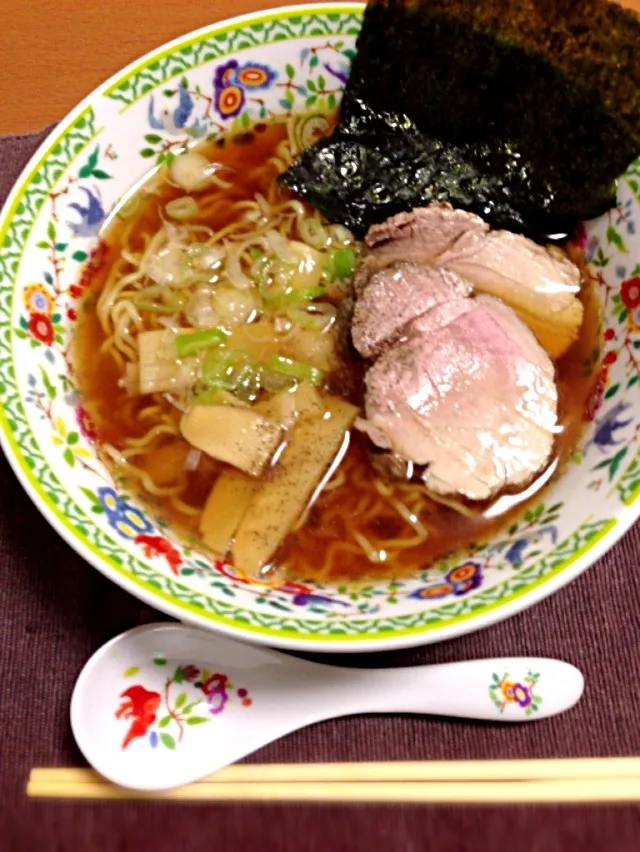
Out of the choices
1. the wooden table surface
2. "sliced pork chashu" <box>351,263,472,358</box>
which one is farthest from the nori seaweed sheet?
the wooden table surface

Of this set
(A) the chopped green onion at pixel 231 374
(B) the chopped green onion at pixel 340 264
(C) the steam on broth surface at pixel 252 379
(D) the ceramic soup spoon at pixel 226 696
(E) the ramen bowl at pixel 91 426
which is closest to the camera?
(E) the ramen bowl at pixel 91 426

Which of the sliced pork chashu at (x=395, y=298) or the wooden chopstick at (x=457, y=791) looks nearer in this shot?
the wooden chopstick at (x=457, y=791)

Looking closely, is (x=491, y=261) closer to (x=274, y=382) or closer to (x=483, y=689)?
(x=274, y=382)

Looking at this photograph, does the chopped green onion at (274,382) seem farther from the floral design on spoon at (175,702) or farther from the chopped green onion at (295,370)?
the floral design on spoon at (175,702)

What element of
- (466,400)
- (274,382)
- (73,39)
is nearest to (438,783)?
(466,400)

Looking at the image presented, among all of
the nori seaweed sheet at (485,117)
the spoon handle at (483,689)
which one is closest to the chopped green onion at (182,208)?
the nori seaweed sheet at (485,117)

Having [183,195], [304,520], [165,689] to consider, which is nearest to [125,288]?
[183,195]

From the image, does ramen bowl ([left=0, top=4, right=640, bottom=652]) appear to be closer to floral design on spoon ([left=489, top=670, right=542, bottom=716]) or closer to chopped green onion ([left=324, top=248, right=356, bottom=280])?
floral design on spoon ([left=489, top=670, right=542, bottom=716])
